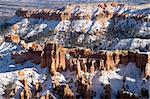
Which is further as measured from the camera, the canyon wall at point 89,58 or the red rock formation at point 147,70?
the canyon wall at point 89,58

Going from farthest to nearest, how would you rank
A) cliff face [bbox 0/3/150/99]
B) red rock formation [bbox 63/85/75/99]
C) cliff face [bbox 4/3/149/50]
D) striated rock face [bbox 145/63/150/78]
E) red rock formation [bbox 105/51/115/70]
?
cliff face [bbox 4/3/149/50] < red rock formation [bbox 105/51/115/70] < striated rock face [bbox 145/63/150/78] < cliff face [bbox 0/3/150/99] < red rock formation [bbox 63/85/75/99]

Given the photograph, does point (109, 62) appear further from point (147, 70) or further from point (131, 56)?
point (147, 70)

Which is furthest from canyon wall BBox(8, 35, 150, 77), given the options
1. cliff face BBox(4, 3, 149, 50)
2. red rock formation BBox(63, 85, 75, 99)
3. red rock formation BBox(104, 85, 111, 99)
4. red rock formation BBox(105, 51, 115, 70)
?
cliff face BBox(4, 3, 149, 50)

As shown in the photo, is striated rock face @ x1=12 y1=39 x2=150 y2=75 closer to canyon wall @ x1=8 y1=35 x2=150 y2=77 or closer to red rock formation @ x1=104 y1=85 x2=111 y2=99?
canyon wall @ x1=8 y1=35 x2=150 y2=77

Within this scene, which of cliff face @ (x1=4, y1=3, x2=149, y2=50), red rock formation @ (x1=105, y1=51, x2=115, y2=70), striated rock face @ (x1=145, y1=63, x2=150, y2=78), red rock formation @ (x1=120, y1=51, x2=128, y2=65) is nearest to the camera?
striated rock face @ (x1=145, y1=63, x2=150, y2=78)

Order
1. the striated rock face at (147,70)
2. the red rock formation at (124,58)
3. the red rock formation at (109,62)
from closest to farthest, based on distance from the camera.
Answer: the striated rock face at (147,70)
the red rock formation at (109,62)
the red rock formation at (124,58)

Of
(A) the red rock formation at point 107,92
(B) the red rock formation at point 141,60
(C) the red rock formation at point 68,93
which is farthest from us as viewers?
(B) the red rock formation at point 141,60

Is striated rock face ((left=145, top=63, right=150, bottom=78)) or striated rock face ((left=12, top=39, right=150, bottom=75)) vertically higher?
striated rock face ((left=12, top=39, right=150, bottom=75))

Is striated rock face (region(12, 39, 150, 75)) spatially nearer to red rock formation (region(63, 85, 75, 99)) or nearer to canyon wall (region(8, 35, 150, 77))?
canyon wall (region(8, 35, 150, 77))

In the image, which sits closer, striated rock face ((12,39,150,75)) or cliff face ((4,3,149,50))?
striated rock face ((12,39,150,75))

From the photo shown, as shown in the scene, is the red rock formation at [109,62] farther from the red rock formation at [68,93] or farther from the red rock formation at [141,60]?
the red rock formation at [68,93]

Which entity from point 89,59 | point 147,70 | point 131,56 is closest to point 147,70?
point 147,70

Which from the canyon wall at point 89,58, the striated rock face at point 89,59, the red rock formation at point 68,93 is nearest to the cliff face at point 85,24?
the canyon wall at point 89,58
